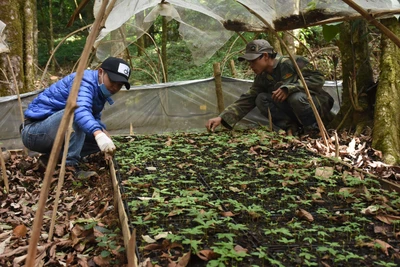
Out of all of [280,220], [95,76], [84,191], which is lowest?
[84,191]

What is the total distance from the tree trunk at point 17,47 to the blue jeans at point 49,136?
1.77 metres

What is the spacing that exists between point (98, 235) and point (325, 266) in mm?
1274

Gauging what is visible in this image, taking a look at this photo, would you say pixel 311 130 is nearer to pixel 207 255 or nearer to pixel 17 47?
pixel 207 255

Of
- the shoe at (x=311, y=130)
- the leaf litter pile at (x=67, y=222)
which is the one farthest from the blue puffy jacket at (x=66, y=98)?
the shoe at (x=311, y=130)

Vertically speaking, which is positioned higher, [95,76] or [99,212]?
[95,76]

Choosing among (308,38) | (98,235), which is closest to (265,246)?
(98,235)

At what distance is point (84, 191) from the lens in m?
3.71

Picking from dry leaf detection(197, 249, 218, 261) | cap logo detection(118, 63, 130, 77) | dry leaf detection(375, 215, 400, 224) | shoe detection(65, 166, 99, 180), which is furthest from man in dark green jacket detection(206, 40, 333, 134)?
dry leaf detection(197, 249, 218, 261)

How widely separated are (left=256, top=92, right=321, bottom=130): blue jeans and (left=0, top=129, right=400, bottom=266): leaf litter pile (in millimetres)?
711

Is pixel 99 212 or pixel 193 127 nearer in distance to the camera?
pixel 99 212

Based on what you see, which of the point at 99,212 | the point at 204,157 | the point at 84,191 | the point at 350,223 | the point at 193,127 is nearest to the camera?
the point at 350,223

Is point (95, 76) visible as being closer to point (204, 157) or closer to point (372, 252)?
point (204, 157)

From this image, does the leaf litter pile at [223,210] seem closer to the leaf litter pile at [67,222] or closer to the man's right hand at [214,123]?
the leaf litter pile at [67,222]

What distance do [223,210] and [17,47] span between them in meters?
4.37
